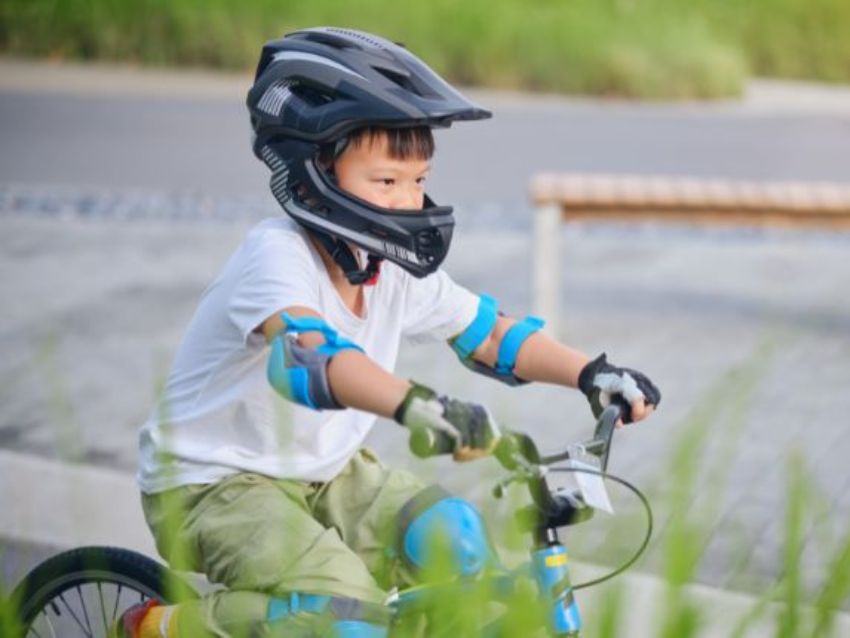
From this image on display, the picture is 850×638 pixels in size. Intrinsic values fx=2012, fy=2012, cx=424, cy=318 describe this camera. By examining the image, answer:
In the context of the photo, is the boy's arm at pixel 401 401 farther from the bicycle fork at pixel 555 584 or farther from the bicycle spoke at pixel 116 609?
the bicycle spoke at pixel 116 609

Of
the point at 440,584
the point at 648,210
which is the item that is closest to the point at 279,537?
the point at 440,584

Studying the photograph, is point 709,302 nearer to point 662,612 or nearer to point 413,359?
point 413,359

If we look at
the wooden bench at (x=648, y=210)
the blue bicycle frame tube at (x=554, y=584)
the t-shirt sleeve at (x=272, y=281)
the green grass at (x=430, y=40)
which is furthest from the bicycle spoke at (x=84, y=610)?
the green grass at (x=430, y=40)

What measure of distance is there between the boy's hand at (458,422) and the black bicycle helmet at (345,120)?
64cm

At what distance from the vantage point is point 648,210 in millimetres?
8766

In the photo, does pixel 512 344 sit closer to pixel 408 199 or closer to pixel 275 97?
pixel 408 199

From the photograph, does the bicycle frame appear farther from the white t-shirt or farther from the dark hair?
the dark hair

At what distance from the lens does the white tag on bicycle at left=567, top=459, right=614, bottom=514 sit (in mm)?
3160

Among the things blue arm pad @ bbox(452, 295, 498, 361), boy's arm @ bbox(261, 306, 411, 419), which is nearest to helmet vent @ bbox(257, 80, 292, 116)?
blue arm pad @ bbox(452, 295, 498, 361)

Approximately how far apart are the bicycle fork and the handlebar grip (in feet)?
1.58

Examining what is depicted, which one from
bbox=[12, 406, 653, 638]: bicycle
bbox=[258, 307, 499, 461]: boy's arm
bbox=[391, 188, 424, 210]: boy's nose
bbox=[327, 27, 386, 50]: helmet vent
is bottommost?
bbox=[12, 406, 653, 638]: bicycle

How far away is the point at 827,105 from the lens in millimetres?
18062

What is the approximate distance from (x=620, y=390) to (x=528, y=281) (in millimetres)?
6598

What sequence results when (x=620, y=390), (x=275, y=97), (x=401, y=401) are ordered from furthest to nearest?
(x=275, y=97) < (x=620, y=390) < (x=401, y=401)
